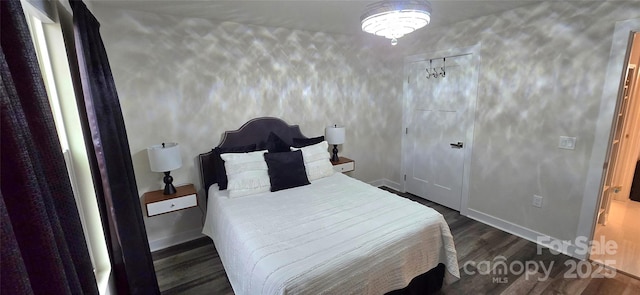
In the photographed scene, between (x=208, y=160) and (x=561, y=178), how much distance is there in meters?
3.40

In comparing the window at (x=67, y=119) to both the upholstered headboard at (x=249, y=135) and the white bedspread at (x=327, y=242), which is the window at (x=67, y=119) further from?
the upholstered headboard at (x=249, y=135)

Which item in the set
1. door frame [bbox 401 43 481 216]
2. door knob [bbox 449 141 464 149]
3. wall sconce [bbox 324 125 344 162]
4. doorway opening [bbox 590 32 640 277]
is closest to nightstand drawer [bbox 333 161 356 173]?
wall sconce [bbox 324 125 344 162]

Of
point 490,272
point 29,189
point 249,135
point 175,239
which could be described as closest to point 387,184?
point 490,272

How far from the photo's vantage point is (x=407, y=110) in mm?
3861

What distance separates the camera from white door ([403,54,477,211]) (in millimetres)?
3189

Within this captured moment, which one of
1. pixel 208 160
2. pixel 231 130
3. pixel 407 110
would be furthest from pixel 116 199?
pixel 407 110

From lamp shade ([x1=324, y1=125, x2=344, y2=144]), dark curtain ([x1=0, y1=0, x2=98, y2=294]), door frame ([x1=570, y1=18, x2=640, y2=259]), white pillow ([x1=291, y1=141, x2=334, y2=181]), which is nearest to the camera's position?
dark curtain ([x1=0, y1=0, x2=98, y2=294])

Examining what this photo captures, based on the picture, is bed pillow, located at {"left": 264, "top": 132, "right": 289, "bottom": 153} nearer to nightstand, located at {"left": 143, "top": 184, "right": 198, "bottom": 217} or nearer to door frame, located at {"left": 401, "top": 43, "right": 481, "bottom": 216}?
nightstand, located at {"left": 143, "top": 184, "right": 198, "bottom": 217}

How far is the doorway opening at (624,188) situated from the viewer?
2.40 m

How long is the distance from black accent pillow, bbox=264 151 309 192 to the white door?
1824 mm

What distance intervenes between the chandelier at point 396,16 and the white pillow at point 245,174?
158 centimetres

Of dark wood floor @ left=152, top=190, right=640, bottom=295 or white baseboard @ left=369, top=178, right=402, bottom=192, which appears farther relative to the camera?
white baseboard @ left=369, top=178, right=402, bottom=192

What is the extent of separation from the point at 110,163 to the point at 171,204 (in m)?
1.01

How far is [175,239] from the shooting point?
9.38 ft
